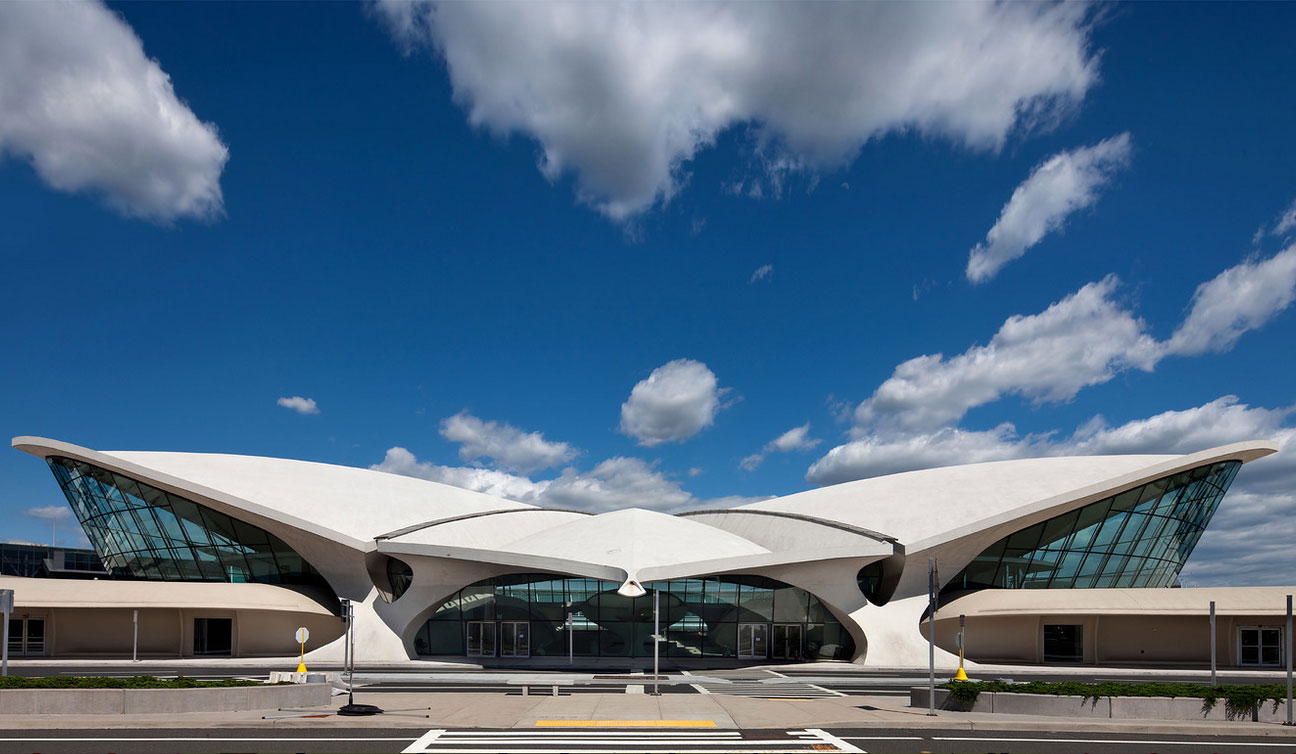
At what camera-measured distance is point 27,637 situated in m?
38.4

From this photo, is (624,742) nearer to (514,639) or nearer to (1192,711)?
(1192,711)

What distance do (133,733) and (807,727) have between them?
13.8 m

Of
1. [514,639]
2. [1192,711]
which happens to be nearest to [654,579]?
[514,639]

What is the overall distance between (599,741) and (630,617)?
24.2 m

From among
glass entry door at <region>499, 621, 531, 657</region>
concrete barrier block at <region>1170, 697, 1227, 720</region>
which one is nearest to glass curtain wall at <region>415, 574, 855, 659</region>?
glass entry door at <region>499, 621, 531, 657</region>

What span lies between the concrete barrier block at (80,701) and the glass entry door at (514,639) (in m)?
22.8

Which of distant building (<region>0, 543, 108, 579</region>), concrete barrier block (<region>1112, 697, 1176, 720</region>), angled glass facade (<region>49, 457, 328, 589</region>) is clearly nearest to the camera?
concrete barrier block (<region>1112, 697, 1176, 720</region>)

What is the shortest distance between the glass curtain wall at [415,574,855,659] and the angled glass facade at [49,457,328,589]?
8140 mm

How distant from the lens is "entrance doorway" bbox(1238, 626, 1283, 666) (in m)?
36.4

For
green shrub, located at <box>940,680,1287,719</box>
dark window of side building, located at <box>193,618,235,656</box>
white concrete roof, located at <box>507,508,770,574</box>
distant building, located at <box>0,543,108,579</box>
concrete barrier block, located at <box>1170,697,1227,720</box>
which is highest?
white concrete roof, located at <box>507,508,770,574</box>

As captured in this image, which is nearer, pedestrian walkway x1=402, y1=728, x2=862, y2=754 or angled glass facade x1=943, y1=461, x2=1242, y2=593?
pedestrian walkway x1=402, y1=728, x2=862, y2=754

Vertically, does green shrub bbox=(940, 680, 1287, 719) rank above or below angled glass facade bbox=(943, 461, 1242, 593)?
below

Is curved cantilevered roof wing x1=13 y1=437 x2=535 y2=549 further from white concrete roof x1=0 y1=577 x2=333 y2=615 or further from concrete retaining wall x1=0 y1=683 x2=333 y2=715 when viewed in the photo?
concrete retaining wall x1=0 y1=683 x2=333 y2=715

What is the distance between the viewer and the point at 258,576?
42.4 meters
